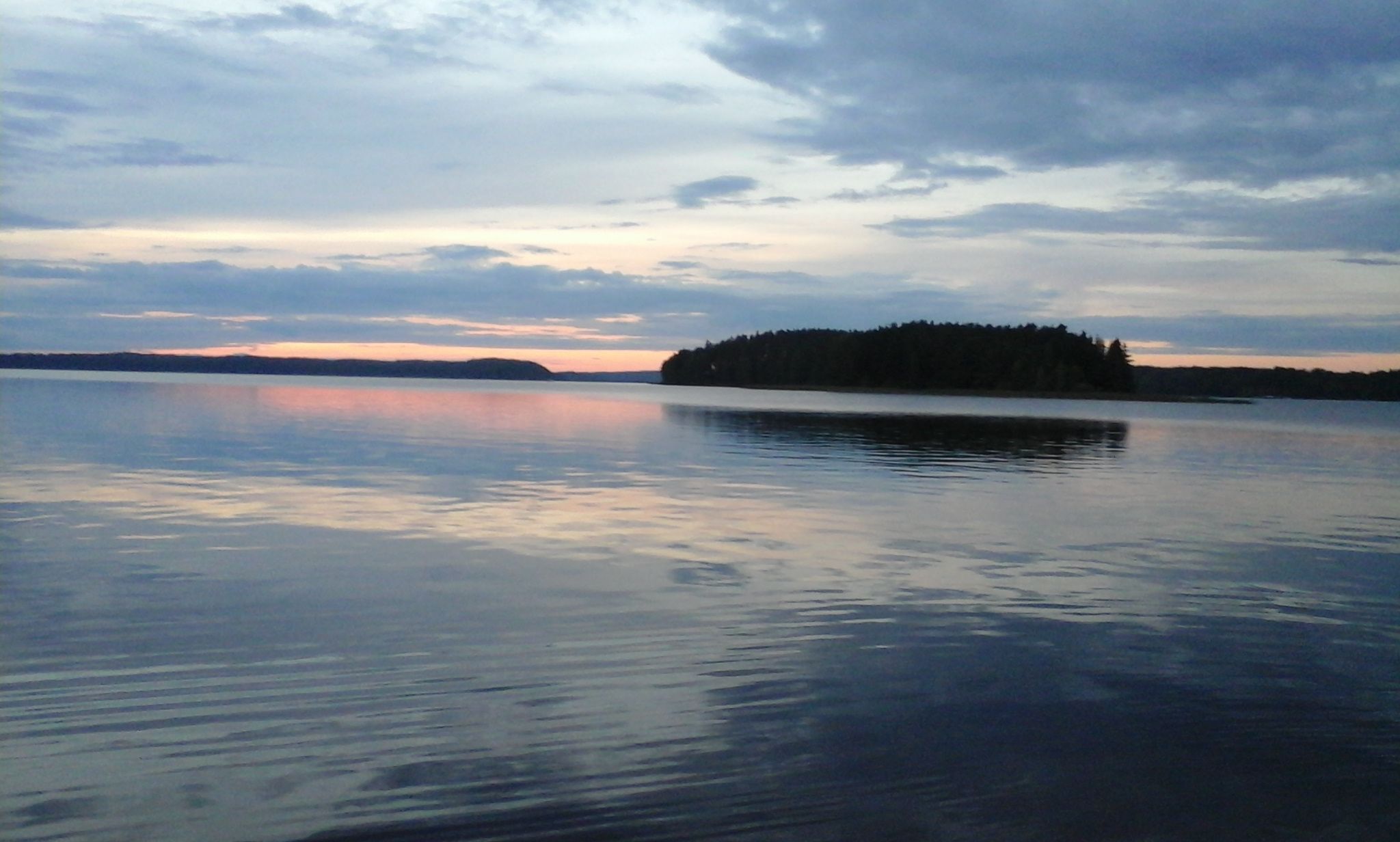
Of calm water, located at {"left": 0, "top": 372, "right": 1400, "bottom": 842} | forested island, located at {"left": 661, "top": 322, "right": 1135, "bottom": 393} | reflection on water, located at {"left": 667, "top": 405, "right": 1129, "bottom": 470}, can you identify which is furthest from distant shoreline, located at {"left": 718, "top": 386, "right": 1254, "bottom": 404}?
calm water, located at {"left": 0, "top": 372, "right": 1400, "bottom": 842}

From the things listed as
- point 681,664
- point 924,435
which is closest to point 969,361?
point 924,435

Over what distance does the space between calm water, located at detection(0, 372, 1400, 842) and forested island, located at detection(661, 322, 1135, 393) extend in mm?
119839

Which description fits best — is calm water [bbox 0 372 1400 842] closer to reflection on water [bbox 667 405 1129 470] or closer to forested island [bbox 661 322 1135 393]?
reflection on water [bbox 667 405 1129 470]

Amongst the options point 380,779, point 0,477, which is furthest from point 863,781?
point 0,477

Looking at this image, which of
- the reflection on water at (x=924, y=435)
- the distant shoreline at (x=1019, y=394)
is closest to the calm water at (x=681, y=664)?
the reflection on water at (x=924, y=435)

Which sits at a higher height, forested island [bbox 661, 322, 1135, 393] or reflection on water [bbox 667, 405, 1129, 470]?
forested island [bbox 661, 322, 1135, 393]

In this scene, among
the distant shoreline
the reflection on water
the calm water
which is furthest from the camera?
the distant shoreline

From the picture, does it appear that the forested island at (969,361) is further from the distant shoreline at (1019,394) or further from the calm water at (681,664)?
the calm water at (681,664)

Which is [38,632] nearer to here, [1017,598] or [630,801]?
[630,801]

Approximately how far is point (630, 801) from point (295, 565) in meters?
7.51

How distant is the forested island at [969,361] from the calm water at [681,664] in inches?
4718

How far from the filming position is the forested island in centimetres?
13700

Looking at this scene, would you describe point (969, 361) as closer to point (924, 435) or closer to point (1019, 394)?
point (1019, 394)

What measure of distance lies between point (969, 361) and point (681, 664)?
13642 centimetres
